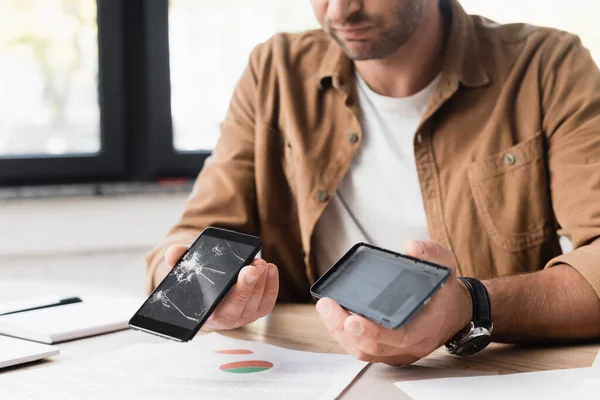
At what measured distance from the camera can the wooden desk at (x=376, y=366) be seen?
2.55 ft

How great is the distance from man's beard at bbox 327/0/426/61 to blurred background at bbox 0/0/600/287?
0.85m

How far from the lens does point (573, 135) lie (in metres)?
1.20

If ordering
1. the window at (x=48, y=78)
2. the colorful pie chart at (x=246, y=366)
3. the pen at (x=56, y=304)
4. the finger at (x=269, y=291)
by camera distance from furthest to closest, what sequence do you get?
the window at (x=48, y=78), the pen at (x=56, y=304), the finger at (x=269, y=291), the colorful pie chart at (x=246, y=366)

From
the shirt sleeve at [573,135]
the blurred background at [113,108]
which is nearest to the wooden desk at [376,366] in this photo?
the shirt sleeve at [573,135]

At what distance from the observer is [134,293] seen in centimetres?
130

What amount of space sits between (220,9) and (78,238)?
737 millimetres

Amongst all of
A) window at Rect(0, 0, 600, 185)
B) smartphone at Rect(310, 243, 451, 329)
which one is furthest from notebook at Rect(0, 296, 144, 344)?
window at Rect(0, 0, 600, 185)

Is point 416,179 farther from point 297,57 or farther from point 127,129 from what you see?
point 127,129

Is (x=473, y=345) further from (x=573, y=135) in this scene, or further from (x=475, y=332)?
(x=573, y=135)

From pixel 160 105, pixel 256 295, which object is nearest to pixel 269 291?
pixel 256 295

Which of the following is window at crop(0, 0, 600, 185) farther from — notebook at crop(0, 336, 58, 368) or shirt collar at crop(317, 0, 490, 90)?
notebook at crop(0, 336, 58, 368)

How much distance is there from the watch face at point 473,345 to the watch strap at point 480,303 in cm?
1

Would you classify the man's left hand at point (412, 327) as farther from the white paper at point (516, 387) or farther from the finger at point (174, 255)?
the finger at point (174, 255)

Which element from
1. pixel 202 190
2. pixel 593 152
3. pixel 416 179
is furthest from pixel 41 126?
pixel 593 152
